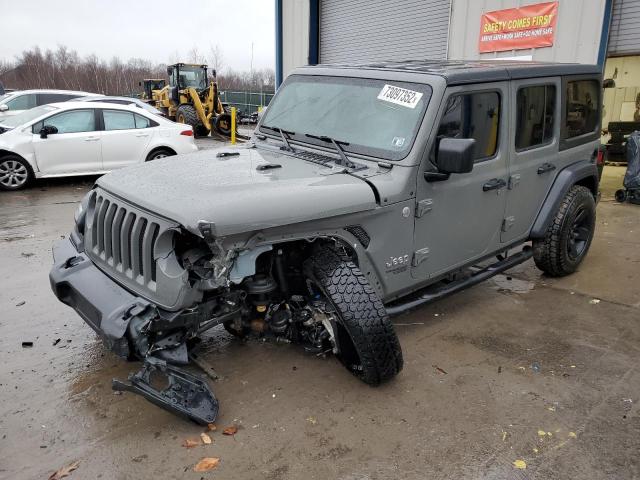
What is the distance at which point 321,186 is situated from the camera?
3.13 metres

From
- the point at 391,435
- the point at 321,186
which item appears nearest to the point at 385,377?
the point at 391,435

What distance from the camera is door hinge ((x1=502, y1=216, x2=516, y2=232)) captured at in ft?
14.4

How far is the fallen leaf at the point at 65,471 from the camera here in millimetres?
2592

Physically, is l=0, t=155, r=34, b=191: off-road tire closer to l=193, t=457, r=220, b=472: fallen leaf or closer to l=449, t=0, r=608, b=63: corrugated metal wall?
l=193, t=457, r=220, b=472: fallen leaf

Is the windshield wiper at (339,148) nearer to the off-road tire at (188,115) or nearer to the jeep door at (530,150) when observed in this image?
the jeep door at (530,150)

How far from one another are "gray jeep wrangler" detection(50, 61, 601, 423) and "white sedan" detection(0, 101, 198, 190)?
6.48 meters

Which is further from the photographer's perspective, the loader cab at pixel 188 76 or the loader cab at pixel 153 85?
the loader cab at pixel 153 85

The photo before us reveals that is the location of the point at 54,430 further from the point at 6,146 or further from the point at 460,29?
the point at 460,29

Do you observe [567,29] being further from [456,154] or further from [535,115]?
[456,154]

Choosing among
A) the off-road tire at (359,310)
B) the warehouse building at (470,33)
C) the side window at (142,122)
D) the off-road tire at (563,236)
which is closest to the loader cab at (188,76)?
the warehouse building at (470,33)

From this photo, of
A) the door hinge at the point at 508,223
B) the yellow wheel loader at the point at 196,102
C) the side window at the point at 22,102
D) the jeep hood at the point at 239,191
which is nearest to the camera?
the jeep hood at the point at 239,191

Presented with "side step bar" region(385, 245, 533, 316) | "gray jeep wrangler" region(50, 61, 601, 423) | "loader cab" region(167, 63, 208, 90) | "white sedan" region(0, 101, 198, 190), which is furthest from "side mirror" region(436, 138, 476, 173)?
"loader cab" region(167, 63, 208, 90)

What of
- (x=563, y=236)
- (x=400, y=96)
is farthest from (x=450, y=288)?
(x=563, y=236)

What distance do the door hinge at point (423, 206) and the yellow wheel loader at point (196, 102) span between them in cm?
1702
